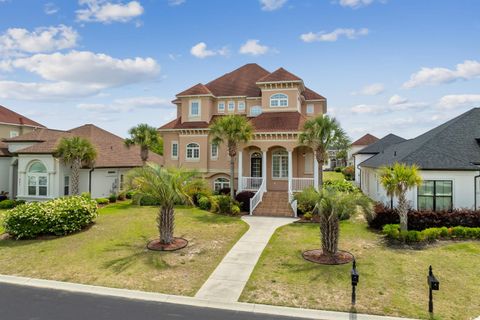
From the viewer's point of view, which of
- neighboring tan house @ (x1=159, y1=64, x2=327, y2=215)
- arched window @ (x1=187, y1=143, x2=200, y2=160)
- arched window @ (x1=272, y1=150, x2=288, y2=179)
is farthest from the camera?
arched window @ (x1=187, y1=143, x2=200, y2=160)

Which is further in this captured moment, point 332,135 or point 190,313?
point 332,135

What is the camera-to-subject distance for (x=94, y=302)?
32.7 feet

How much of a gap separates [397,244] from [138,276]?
473 inches

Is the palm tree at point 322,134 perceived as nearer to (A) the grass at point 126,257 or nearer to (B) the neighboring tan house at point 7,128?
(A) the grass at point 126,257

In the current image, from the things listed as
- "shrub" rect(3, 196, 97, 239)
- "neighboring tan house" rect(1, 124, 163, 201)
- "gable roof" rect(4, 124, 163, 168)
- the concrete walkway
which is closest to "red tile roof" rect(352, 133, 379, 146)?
"gable roof" rect(4, 124, 163, 168)

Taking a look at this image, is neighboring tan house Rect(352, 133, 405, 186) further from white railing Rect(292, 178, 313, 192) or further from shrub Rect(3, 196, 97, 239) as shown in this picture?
shrub Rect(3, 196, 97, 239)

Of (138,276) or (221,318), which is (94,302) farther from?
(221,318)

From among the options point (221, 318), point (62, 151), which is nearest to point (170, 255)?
point (221, 318)

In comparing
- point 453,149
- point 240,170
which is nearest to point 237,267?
point 240,170

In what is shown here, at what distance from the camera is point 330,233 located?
44.7 ft

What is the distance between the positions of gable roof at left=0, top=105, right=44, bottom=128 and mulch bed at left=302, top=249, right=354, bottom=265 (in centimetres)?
4108

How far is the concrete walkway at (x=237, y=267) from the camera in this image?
10.6 meters

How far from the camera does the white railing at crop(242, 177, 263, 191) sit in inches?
1080

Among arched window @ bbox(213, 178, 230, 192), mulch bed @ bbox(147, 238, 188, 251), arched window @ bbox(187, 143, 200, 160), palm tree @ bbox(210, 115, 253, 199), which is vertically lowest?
mulch bed @ bbox(147, 238, 188, 251)
